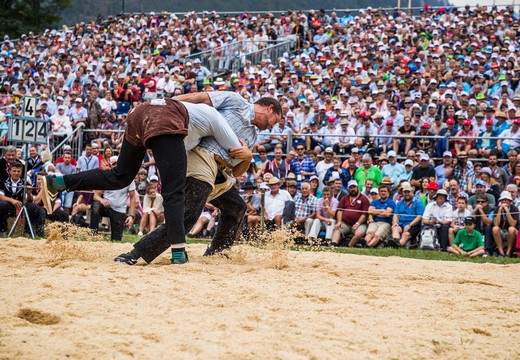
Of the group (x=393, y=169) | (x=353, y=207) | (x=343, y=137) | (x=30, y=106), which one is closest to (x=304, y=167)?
(x=343, y=137)

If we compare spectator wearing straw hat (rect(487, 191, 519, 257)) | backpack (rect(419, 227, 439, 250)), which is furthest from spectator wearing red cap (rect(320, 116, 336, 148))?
spectator wearing straw hat (rect(487, 191, 519, 257))

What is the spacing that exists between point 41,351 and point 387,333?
197cm

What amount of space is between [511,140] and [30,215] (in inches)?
386

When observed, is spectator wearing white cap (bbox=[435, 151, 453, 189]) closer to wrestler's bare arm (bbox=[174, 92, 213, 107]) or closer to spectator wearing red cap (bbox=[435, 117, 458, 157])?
spectator wearing red cap (bbox=[435, 117, 458, 157])

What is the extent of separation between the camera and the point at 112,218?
12805 millimetres

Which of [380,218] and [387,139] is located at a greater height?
[387,139]

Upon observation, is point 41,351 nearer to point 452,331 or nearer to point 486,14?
point 452,331

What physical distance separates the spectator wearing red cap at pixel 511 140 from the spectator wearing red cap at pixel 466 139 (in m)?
0.56

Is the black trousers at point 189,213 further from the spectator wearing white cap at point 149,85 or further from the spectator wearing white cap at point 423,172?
the spectator wearing white cap at point 149,85

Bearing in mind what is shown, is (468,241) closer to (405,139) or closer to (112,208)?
(405,139)

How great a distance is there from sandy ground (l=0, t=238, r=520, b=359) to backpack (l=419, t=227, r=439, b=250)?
600 cm

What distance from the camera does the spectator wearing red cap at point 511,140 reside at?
14.5 m

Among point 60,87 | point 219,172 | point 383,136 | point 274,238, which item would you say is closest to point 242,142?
point 219,172

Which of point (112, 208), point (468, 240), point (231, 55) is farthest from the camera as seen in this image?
point (231, 55)
